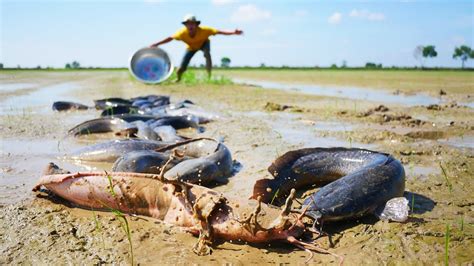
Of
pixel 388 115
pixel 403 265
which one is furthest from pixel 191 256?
pixel 388 115

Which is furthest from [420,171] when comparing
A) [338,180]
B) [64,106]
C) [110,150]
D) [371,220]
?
[64,106]

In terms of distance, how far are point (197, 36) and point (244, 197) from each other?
1038 centimetres

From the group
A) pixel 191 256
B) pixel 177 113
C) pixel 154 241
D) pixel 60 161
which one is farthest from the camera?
pixel 177 113

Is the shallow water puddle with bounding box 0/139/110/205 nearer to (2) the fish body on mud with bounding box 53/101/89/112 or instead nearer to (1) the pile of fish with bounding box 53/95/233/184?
(1) the pile of fish with bounding box 53/95/233/184

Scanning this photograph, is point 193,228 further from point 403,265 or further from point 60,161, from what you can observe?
point 60,161

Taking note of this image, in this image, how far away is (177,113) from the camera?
816cm

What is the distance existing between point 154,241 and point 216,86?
13631mm

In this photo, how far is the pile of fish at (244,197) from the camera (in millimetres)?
2500

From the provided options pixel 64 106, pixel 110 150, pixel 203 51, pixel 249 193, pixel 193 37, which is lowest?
pixel 249 193

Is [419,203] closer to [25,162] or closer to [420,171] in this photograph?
[420,171]

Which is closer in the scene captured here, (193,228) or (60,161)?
(193,228)

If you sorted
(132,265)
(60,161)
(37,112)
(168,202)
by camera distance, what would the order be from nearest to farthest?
(132,265)
(168,202)
(60,161)
(37,112)

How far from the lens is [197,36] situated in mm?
13180

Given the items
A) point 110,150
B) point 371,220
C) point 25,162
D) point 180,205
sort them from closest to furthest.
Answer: point 180,205, point 371,220, point 25,162, point 110,150
